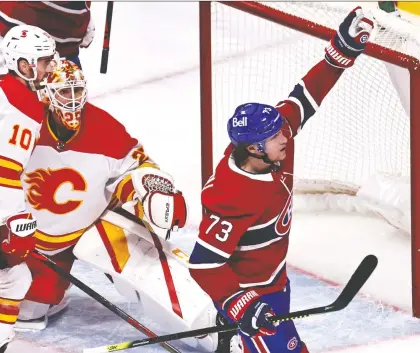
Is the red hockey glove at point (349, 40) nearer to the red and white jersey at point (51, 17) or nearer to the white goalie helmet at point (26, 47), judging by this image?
the white goalie helmet at point (26, 47)

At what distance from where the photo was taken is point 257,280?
2.88 meters

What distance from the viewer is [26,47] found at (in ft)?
10.6

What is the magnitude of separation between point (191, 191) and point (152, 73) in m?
1.14

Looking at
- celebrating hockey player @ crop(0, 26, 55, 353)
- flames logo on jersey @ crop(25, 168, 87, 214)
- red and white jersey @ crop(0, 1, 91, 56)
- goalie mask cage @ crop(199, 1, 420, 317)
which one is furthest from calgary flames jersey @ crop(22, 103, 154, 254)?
goalie mask cage @ crop(199, 1, 420, 317)

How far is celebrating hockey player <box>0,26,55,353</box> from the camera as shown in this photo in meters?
3.10

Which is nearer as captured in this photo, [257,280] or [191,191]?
[257,280]

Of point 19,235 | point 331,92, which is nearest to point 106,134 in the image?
point 19,235

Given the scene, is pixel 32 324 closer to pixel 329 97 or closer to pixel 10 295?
pixel 10 295

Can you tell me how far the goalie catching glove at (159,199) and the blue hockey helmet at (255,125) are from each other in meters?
0.55

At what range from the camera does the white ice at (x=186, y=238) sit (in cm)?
345

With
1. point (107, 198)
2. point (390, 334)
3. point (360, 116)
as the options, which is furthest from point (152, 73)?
point (390, 334)

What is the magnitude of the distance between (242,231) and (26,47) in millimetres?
852

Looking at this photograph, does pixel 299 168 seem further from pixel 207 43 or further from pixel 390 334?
pixel 390 334

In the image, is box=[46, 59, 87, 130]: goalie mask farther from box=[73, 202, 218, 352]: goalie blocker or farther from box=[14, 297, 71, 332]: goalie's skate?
box=[14, 297, 71, 332]: goalie's skate
